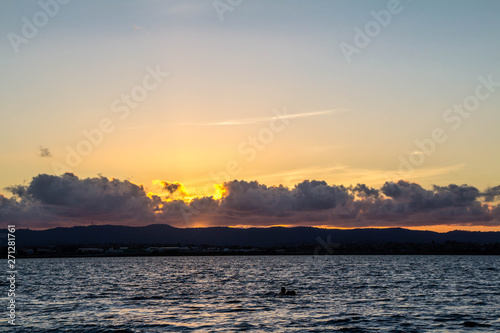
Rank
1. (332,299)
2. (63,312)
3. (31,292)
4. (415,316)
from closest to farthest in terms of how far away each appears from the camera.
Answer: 1. (415,316)
2. (63,312)
3. (332,299)
4. (31,292)

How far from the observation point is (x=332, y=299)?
82.8 metres

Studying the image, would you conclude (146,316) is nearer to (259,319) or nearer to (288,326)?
(259,319)

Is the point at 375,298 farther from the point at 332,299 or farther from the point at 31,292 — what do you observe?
the point at 31,292

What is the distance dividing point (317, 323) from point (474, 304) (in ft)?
105

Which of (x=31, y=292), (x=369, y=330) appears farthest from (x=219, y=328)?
(x=31, y=292)

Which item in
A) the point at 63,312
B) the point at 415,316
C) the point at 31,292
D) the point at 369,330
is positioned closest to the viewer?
the point at 369,330

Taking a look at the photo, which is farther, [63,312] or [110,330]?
[63,312]

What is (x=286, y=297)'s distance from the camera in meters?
85.7

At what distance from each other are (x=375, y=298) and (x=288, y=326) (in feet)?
107

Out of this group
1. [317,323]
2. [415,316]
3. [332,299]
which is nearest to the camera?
[317,323]

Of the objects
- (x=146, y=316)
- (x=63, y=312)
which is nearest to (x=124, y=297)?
(x=63, y=312)

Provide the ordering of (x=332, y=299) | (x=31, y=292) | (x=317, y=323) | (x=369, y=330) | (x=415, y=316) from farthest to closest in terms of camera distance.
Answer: (x=31, y=292) < (x=332, y=299) < (x=415, y=316) < (x=317, y=323) < (x=369, y=330)

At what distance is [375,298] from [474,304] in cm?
1548

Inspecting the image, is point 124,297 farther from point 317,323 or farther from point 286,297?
point 317,323
